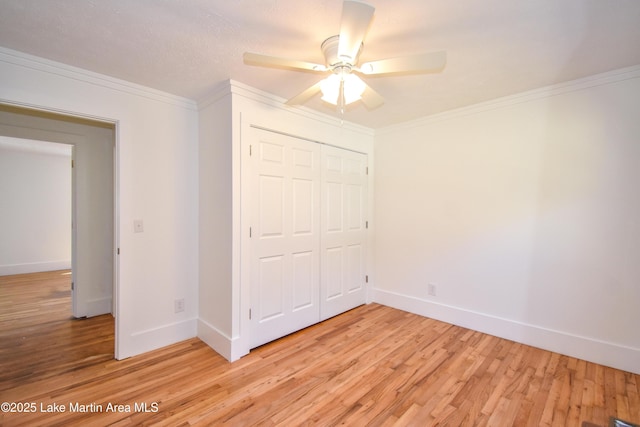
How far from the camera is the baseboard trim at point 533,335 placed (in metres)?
2.13

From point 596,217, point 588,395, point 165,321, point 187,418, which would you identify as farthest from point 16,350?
point 596,217

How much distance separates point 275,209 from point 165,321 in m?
1.45

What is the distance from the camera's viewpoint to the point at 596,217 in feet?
7.34

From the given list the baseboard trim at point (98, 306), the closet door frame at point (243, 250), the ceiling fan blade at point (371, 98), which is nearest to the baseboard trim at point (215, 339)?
the closet door frame at point (243, 250)

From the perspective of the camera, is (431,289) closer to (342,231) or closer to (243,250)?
(342,231)

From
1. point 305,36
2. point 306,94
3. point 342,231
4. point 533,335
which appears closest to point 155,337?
point 342,231

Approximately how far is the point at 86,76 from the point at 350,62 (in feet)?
6.79

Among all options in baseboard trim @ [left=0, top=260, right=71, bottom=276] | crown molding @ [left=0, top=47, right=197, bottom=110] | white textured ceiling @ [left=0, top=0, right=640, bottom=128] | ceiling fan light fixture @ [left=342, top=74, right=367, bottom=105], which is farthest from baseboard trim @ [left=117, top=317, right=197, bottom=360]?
baseboard trim @ [left=0, top=260, right=71, bottom=276]

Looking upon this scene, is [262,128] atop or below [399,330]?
atop

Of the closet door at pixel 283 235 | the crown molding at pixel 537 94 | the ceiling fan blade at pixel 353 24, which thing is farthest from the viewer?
the closet door at pixel 283 235

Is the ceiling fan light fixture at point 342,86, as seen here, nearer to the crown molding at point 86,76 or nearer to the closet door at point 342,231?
the closet door at point 342,231

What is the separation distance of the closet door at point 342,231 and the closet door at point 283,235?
131 mm

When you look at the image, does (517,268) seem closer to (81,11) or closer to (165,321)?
(165,321)

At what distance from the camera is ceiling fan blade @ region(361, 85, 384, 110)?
188 centimetres
